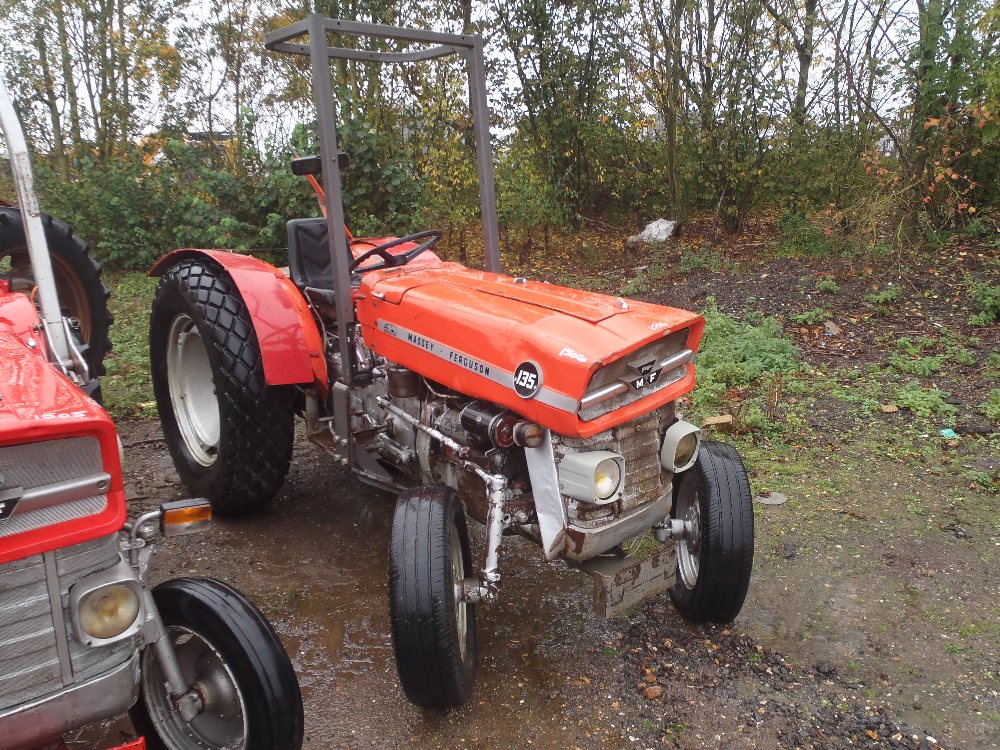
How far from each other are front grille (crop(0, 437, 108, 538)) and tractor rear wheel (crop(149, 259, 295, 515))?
1.75 m

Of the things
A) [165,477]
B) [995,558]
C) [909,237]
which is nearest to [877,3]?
[909,237]

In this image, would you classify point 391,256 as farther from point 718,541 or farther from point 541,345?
point 718,541

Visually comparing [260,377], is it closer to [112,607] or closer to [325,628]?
[325,628]

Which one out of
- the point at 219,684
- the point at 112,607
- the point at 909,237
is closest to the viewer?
the point at 112,607

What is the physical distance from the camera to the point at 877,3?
7449 millimetres

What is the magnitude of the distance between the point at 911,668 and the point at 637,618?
936 millimetres

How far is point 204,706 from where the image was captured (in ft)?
6.56

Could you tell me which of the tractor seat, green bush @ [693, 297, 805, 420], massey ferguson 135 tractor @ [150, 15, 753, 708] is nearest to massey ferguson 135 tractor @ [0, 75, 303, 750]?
massey ferguson 135 tractor @ [150, 15, 753, 708]

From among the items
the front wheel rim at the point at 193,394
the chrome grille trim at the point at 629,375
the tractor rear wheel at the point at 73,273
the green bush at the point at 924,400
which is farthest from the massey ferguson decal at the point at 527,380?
the green bush at the point at 924,400

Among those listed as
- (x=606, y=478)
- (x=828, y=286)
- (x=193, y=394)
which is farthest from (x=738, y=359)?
(x=193, y=394)

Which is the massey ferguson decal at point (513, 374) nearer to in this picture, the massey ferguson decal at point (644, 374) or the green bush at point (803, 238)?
the massey ferguson decal at point (644, 374)

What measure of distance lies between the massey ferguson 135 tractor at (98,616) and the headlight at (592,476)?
36.8 inches

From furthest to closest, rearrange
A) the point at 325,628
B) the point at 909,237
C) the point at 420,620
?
1. the point at 909,237
2. the point at 325,628
3. the point at 420,620

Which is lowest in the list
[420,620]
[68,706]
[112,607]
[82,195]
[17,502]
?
[420,620]
